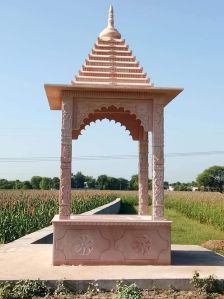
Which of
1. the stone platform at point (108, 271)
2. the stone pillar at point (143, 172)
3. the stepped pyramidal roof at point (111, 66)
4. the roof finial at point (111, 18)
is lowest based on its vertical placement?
the stone platform at point (108, 271)

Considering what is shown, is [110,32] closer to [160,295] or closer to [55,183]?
[160,295]

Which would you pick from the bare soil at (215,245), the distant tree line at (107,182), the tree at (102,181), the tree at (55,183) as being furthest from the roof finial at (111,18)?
the tree at (102,181)

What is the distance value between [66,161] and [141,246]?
7.22 feet

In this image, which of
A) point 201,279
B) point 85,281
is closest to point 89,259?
point 85,281

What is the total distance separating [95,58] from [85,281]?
470 centimetres

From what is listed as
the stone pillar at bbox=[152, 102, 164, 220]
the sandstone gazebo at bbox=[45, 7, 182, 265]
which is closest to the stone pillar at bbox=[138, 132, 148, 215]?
the sandstone gazebo at bbox=[45, 7, 182, 265]

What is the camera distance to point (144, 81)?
9.65 meters

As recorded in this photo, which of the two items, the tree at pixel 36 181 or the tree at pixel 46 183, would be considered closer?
the tree at pixel 46 183

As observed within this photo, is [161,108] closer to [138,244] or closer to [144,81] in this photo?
[144,81]

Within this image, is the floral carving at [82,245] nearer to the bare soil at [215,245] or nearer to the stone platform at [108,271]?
the stone platform at [108,271]

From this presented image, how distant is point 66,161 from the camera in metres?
9.23

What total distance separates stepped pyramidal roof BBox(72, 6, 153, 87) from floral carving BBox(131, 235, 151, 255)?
122 inches

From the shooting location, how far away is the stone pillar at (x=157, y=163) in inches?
367

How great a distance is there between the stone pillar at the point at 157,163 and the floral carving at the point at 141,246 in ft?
1.84
